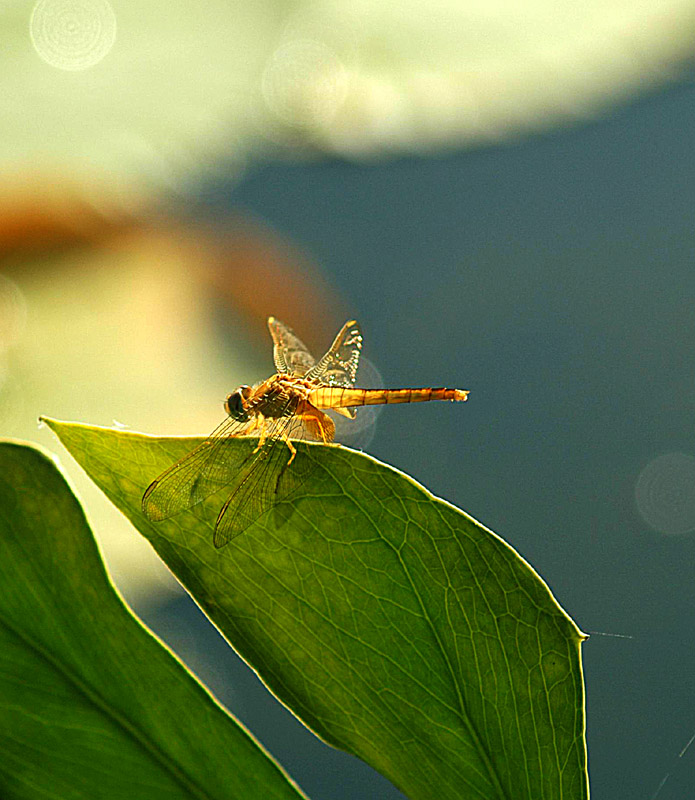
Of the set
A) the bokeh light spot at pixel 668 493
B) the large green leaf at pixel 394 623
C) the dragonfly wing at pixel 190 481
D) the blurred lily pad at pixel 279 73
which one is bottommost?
the bokeh light spot at pixel 668 493

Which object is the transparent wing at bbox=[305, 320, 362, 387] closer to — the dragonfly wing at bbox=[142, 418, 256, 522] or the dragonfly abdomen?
the dragonfly abdomen

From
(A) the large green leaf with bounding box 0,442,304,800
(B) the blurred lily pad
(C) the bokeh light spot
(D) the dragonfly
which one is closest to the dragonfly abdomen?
(D) the dragonfly

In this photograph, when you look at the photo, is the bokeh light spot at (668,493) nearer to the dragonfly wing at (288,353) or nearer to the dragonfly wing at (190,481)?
the dragonfly wing at (288,353)

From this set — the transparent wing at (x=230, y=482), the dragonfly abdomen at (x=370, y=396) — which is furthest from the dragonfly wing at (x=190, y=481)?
the dragonfly abdomen at (x=370, y=396)

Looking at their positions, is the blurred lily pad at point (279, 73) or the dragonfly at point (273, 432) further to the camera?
the blurred lily pad at point (279, 73)

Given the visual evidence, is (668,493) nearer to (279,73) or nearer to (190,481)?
(279,73)

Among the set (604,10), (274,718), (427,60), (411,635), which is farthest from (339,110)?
(411,635)
